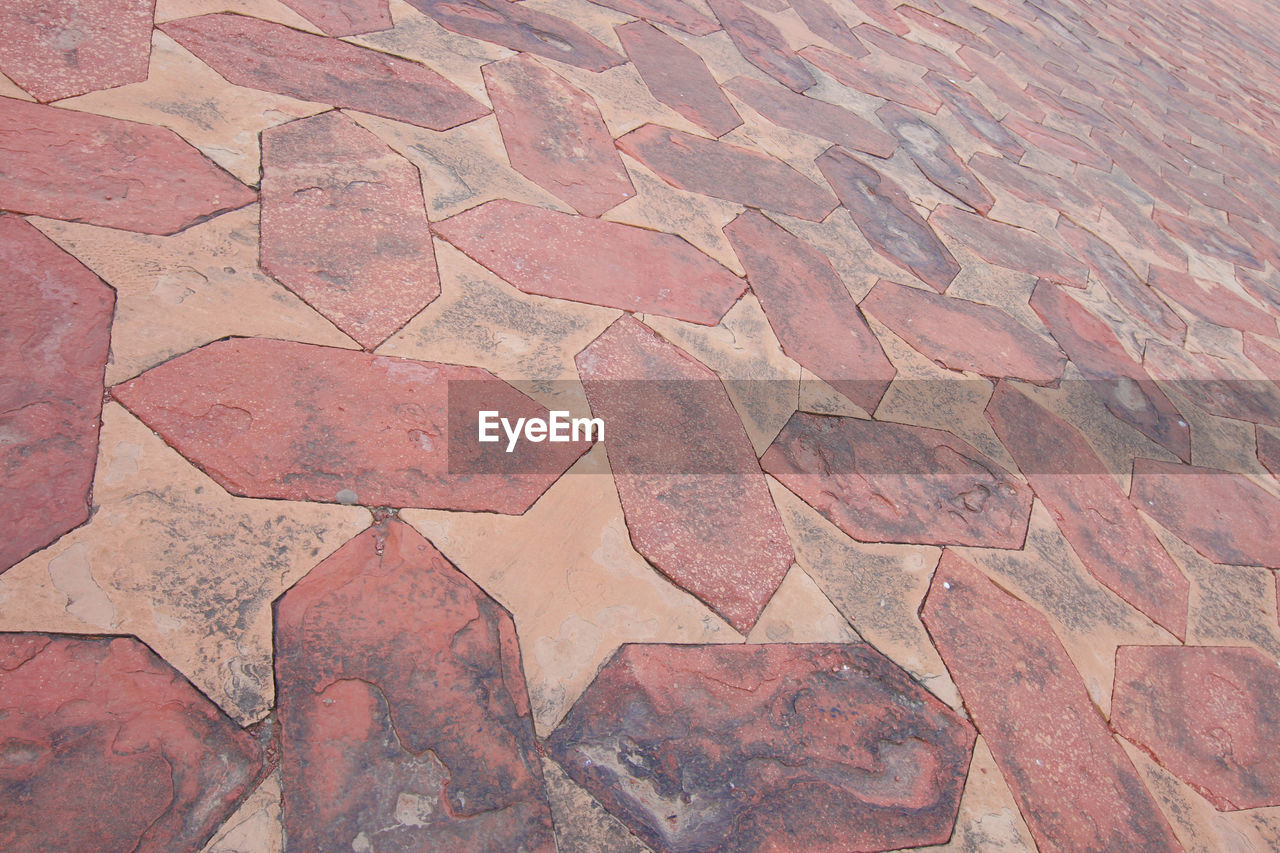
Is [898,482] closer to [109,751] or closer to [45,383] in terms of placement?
[109,751]

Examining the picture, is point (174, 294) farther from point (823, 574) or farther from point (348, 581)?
point (823, 574)

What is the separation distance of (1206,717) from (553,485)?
1370 mm

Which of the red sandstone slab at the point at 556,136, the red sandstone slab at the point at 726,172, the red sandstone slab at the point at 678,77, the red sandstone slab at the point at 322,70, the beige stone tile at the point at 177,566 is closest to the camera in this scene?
the beige stone tile at the point at 177,566

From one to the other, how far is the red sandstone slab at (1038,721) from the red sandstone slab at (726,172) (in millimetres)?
1159

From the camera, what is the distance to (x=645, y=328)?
1546 mm

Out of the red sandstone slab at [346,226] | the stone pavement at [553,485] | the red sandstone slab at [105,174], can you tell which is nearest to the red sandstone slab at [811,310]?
the stone pavement at [553,485]

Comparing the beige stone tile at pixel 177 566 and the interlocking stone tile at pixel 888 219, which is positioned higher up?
the interlocking stone tile at pixel 888 219

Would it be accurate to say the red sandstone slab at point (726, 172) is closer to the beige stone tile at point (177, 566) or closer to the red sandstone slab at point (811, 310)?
the red sandstone slab at point (811, 310)

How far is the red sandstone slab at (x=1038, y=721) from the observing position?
3.78 ft

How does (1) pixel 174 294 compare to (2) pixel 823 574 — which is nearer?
(1) pixel 174 294

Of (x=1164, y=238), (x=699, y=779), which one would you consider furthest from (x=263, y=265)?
(x=1164, y=238)

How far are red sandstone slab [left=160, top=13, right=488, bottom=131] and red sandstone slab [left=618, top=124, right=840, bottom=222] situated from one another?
0.49 metres

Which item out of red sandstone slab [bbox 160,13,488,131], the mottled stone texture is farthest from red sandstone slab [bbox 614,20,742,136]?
the mottled stone texture

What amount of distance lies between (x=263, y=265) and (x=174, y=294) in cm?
16
